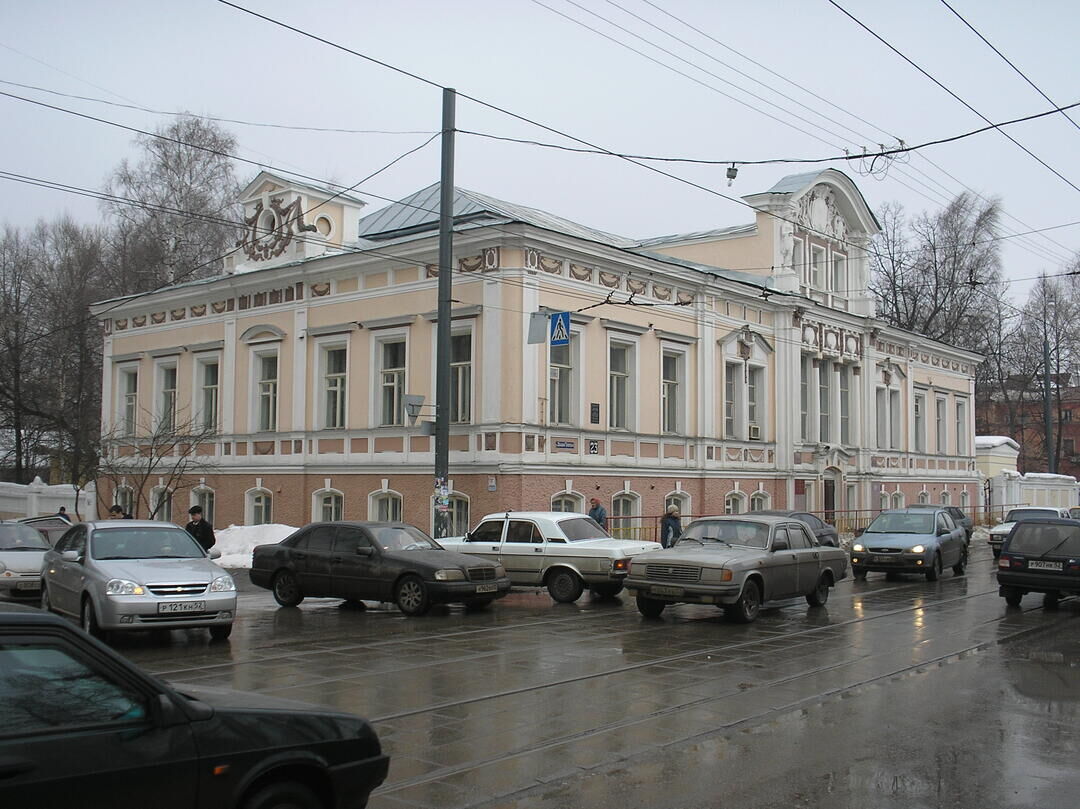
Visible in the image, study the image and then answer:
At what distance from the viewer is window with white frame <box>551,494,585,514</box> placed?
88.8 feet

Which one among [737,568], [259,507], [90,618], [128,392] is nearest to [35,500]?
[128,392]

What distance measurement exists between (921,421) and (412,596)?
35.3 m

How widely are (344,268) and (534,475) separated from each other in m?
8.47

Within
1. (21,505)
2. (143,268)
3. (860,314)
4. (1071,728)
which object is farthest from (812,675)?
(143,268)

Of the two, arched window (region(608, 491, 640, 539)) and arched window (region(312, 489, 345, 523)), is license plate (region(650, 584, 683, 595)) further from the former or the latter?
arched window (region(312, 489, 345, 523))

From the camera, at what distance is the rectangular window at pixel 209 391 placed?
113ft

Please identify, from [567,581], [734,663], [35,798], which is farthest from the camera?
[567,581]

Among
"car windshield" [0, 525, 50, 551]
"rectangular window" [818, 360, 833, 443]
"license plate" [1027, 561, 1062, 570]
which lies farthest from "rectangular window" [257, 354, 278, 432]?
"license plate" [1027, 561, 1062, 570]

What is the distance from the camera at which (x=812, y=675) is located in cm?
1133

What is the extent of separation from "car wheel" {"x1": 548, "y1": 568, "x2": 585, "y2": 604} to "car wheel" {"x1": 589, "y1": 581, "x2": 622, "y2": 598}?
1.00ft

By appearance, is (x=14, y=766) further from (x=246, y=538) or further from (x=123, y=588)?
(x=246, y=538)

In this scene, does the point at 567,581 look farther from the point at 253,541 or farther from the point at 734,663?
the point at 253,541

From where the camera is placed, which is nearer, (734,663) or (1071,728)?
(1071,728)

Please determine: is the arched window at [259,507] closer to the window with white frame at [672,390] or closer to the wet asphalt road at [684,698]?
the window with white frame at [672,390]
